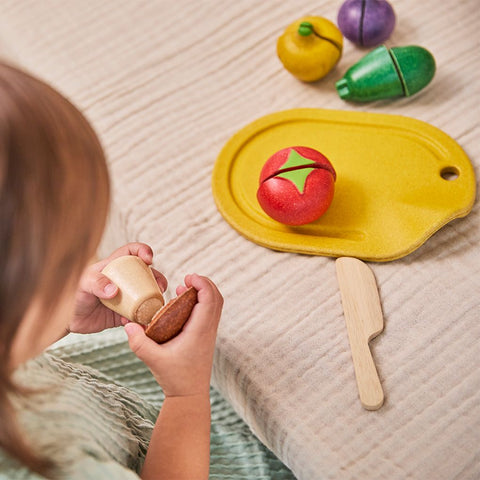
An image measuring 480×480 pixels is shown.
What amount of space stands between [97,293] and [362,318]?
0.27 m

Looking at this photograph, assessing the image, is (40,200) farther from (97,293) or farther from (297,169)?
(297,169)

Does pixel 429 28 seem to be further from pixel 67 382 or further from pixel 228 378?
pixel 67 382

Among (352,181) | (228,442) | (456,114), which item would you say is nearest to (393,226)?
(352,181)

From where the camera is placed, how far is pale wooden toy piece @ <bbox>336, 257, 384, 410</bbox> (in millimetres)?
606

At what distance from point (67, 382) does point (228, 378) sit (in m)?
0.17

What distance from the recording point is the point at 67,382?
2.18ft

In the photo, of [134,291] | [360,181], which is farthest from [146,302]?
[360,181]

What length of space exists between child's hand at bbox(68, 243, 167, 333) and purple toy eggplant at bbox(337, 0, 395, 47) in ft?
1.43

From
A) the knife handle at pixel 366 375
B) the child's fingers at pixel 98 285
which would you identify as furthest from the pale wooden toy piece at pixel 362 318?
the child's fingers at pixel 98 285

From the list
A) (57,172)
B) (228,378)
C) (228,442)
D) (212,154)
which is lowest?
(228,442)

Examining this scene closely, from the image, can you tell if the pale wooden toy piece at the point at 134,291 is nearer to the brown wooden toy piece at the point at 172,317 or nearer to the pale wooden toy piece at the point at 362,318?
the brown wooden toy piece at the point at 172,317

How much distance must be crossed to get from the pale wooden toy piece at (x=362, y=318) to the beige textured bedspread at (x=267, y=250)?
0.04 feet

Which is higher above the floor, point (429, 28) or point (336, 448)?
point (429, 28)

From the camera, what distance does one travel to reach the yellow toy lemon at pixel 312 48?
0.83 metres
